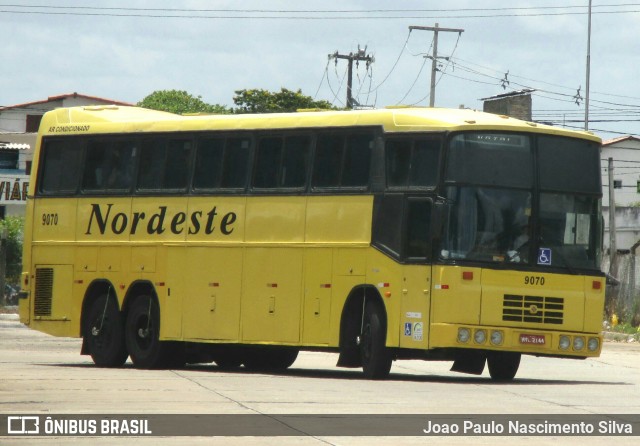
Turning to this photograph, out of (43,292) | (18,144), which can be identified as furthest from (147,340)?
(18,144)

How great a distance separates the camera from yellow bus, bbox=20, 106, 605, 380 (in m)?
21.2

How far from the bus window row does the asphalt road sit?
2774 millimetres

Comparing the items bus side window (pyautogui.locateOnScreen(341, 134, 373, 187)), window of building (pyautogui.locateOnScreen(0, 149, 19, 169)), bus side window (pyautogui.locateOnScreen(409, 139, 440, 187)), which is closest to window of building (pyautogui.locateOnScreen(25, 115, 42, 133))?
window of building (pyautogui.locateOnScreen(0, 149, 19, 169))

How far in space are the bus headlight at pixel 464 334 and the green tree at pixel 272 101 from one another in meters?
71.6

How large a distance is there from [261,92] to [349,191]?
234ft

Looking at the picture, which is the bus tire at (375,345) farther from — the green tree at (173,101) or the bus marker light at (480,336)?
the green tree at (173,101)

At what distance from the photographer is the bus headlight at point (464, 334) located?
20953 mm

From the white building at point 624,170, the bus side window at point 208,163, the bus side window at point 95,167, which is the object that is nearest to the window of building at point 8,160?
the white building at point 624,170

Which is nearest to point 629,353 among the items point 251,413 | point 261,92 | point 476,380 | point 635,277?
point 635,277

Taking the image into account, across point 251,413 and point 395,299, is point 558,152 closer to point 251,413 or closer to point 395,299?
point 395,299

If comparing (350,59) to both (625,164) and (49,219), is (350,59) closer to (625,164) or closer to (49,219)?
(625,164)

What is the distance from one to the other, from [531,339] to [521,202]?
1.81 metres

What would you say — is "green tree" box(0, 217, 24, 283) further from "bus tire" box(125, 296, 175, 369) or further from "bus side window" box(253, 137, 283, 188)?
"bus side window" box(253, 137, 283, 188)

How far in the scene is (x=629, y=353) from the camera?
34625 mm
